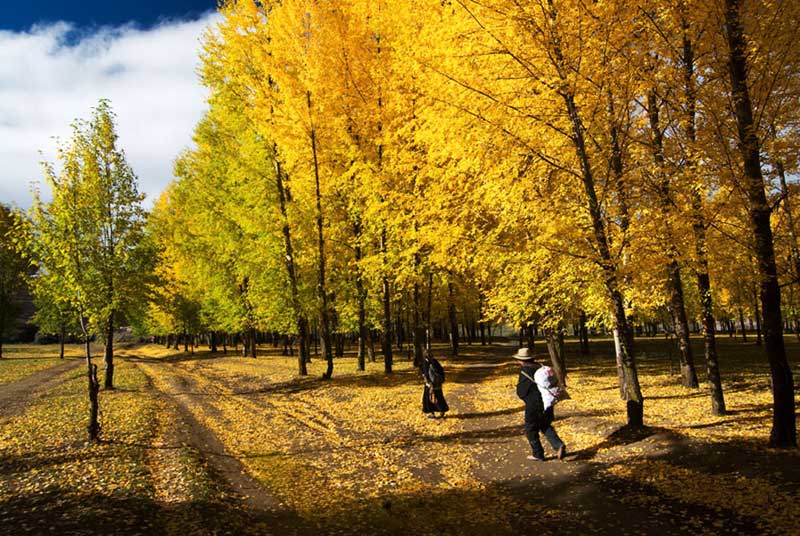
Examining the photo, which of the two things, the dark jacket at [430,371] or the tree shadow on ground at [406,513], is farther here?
the dark jacket at [430,371]

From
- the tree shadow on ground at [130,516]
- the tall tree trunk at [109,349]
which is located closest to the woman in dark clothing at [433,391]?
the tree shadow on ground at [130,516]

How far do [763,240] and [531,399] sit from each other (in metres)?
4.12

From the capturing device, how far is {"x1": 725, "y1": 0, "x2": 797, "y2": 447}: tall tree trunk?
20.5ft

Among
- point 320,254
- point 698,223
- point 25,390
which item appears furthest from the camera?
point 25,390

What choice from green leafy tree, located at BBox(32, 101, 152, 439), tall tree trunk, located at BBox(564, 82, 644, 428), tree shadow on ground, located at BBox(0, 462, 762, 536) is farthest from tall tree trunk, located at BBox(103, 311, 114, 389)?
tall tree trunk, located at BBox(564, 82, 644, 428)

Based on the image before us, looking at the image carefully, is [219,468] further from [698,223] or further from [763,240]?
[763,240]

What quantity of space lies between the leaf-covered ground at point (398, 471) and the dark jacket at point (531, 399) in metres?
0.77

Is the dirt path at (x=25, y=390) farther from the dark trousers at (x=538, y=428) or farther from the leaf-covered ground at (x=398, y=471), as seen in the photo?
the dark trousers at (x=538, y=428)

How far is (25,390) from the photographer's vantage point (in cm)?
1755

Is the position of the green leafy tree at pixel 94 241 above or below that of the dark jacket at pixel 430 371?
above

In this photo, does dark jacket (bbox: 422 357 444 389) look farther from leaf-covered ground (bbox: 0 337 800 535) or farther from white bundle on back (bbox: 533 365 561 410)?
white bundle on back (bbox: 533 365 561 410)

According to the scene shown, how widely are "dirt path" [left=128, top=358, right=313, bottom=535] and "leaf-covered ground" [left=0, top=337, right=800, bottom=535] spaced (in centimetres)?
4

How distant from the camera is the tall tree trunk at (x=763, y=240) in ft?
20.5

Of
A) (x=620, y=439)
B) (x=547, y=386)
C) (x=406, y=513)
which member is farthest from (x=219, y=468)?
(x=620, y=439)
